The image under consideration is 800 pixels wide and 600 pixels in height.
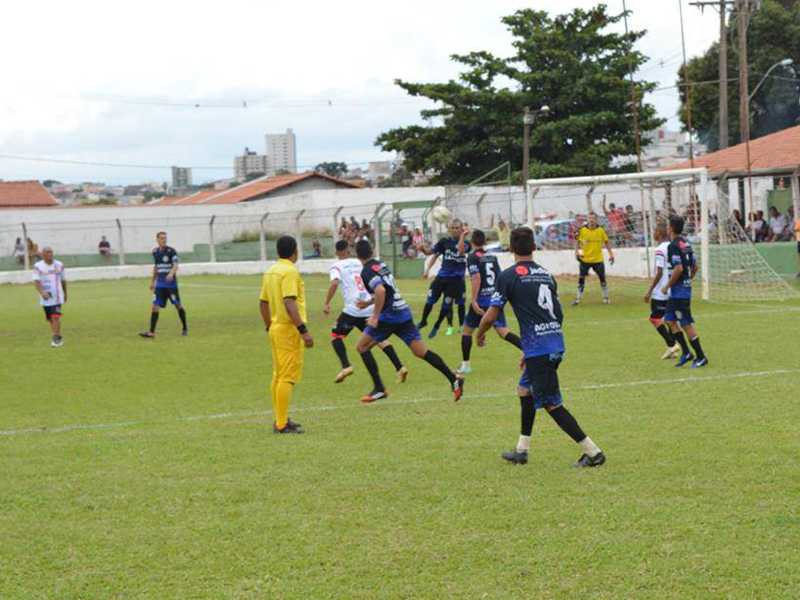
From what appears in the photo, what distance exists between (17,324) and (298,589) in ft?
64.4

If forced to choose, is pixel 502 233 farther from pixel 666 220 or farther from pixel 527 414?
pixel 527 414

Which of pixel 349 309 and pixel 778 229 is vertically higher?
pixel 778 229

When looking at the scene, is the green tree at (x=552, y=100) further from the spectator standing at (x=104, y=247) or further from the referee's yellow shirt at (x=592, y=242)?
the referee's yellow shirt at (x=592, y=242)

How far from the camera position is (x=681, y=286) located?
43.9 feet

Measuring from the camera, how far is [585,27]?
5016cm

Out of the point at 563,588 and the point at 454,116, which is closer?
the point at 563,588

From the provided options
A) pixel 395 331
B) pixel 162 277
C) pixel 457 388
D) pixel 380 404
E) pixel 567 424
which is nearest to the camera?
pixel 567 424

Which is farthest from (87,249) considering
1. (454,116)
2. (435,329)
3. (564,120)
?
(435,329)

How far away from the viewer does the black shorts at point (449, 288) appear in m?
17.6

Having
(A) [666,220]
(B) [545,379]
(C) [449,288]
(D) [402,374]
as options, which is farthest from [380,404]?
(A) [666,220]

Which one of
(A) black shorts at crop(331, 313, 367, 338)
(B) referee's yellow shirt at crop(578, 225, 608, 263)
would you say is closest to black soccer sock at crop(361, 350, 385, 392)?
(A) black shorts at crop(331, 313, 367, 338)

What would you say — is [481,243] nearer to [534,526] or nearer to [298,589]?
[534,526]

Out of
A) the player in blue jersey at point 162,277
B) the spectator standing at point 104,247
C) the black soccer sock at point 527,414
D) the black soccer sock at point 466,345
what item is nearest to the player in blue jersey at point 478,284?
the black soccer sock at point 466,345

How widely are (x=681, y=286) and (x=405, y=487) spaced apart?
6820mm
